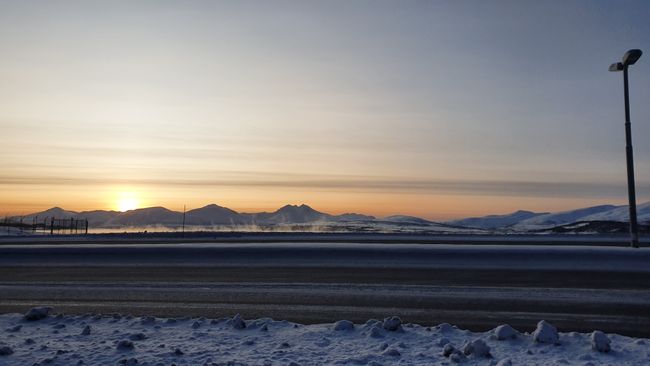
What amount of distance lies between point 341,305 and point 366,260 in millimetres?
9995

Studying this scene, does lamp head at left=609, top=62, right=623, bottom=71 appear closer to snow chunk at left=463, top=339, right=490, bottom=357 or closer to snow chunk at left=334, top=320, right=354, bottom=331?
snow chunk at left=334, top=320, right=354, bottom=331

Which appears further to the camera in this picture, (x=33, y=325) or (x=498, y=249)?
(x=498, y=249)

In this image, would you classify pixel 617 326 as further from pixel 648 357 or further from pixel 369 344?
pixel 369 344

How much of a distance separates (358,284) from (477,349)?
7298 millimetres

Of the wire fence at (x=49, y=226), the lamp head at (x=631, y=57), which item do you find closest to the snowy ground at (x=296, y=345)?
the lamp head at (x=631, y=57)

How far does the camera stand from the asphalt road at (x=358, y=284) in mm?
9820

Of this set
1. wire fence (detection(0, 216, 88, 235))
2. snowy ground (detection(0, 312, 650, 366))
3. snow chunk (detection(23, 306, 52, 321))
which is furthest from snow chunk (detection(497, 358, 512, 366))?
wire fence (detection(0, 216, 88, 235))

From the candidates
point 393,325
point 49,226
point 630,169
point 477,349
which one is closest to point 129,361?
point 393,325

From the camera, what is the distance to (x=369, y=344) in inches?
284

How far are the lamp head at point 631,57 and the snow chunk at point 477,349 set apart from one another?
63.6 feet

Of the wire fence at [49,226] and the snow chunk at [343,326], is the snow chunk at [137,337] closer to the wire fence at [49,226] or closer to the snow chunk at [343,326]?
the snow chunk at [343,326]

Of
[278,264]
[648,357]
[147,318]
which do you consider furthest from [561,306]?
[278,264]

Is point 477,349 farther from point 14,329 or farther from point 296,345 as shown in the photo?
point 14,329

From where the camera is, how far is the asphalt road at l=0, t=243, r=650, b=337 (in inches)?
387
